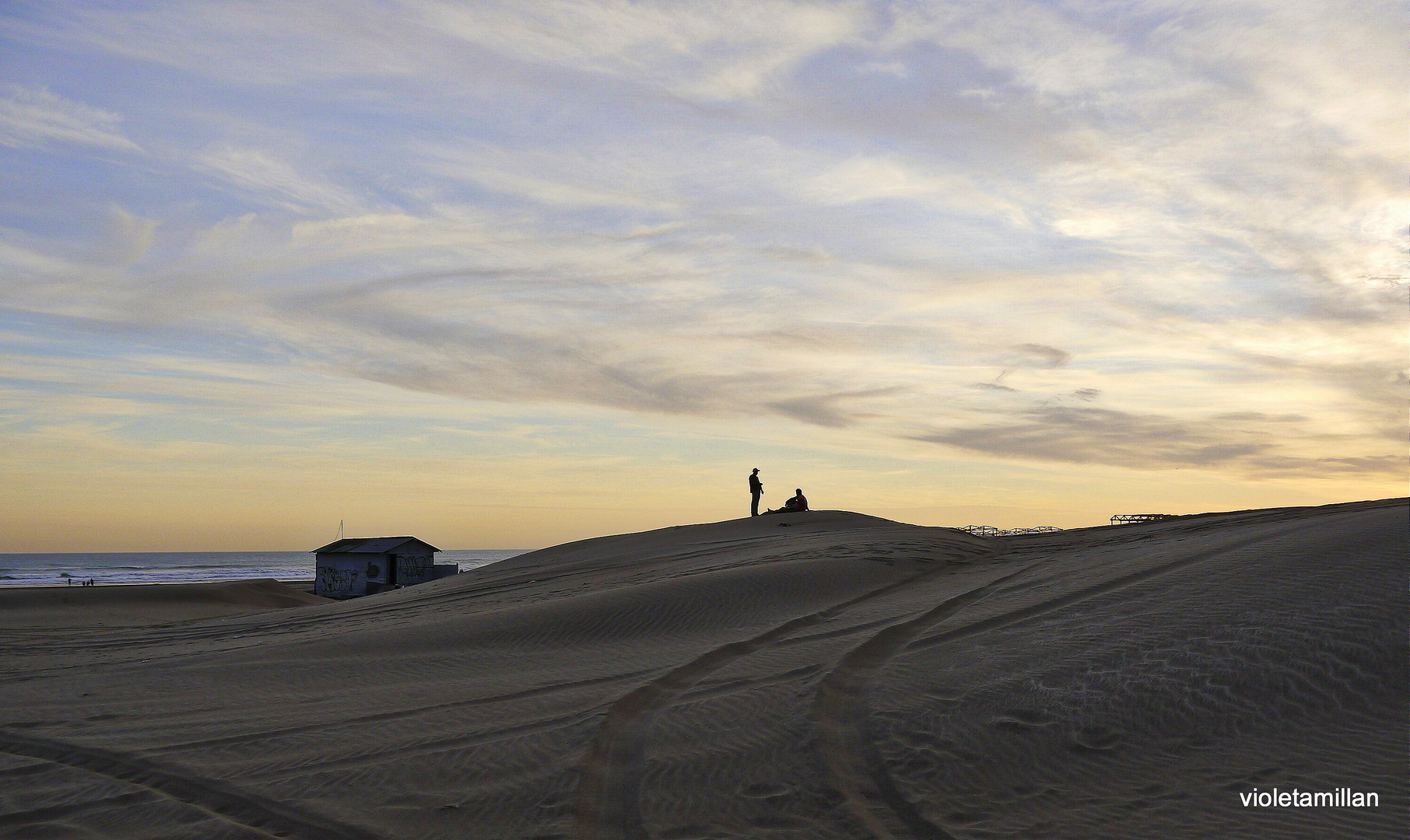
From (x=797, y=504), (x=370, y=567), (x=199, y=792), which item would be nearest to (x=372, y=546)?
(x=370, y=567)

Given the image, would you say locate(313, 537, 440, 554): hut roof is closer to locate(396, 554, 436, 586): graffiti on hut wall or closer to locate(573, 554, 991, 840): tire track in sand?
locate(396, 554, 436, 586): graffiti on hut wall

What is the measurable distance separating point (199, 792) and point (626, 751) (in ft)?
9.49

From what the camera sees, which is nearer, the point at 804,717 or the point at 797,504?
the point at 804,717

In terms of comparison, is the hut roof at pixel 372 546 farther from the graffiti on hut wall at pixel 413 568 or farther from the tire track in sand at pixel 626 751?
the tire track in sand at pixel 626 751

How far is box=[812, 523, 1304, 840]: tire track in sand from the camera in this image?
524 centimetres

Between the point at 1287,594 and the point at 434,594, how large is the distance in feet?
47.9

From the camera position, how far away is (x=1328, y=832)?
15.6ft

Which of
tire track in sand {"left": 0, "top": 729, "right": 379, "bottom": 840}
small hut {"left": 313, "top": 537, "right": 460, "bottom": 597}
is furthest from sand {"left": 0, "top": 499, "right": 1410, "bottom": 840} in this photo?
small hut {"left": 313, "top": 537, "right": 460, "bottom": 597}

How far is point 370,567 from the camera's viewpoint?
34.2 metres

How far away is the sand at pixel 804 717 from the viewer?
210 inches

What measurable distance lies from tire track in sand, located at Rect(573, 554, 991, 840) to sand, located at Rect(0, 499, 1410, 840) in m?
0.03

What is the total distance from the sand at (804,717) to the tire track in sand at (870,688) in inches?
1.1

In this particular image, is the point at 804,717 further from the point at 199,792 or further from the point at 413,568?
the point at 413,568

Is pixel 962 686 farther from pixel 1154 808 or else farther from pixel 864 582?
pixel 864 582
